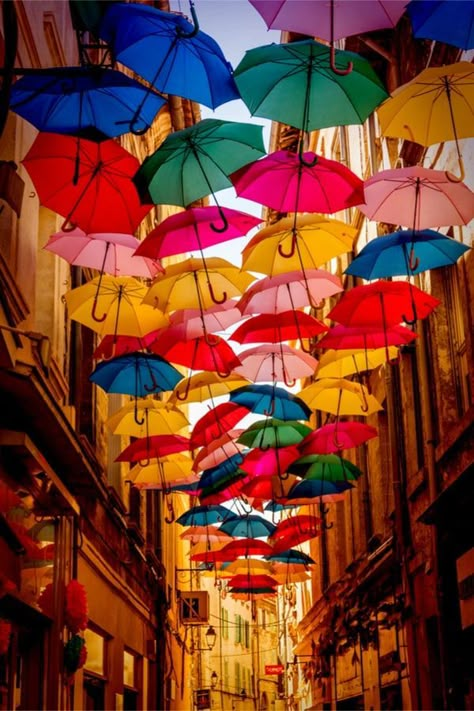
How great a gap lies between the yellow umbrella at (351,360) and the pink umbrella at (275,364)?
1.73ft

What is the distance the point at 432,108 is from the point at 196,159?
184 cm

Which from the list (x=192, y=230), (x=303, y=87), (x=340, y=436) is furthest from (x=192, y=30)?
(x=340, y=436)

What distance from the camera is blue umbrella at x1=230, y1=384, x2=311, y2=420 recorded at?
12.5m

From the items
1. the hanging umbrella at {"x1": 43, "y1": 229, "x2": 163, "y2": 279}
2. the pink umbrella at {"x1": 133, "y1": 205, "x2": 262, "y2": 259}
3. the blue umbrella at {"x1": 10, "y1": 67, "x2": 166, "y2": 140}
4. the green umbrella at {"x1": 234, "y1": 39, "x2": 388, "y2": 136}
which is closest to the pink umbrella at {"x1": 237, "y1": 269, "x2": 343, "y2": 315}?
the pink umbrella at {"x1": 133, "y1": 205, "x2": 262, "y2": 259}

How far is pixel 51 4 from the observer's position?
11.5m

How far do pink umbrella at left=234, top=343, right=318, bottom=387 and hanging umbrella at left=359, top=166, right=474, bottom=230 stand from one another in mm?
3584

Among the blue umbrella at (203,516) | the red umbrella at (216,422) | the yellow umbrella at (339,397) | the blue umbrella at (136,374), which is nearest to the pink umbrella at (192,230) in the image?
the blue umbrella at (136,374)

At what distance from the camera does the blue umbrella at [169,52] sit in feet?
21.8

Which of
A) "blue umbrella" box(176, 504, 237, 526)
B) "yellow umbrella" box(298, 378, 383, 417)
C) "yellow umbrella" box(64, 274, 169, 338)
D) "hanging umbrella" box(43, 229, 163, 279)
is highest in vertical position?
"hanging umbrella" box(43, 229, 163, 279)

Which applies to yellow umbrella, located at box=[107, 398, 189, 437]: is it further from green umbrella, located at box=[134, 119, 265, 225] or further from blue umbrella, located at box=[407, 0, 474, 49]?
blue umbrella, located at box=[407, 0, 474, 49]

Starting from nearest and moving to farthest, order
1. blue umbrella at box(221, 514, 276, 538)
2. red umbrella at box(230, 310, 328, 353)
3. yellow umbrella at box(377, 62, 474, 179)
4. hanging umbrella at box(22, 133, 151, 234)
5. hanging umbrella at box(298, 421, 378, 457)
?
yellow umbrella at box(377, 62, 474, 179) → hanging umbrella at box(22, 133, 151, 234) → red umbrella at box(230, 310, 328, 353) → hanging umbrella at box(298, 421, 378, 457) → blue umbrella at box(221, 514, 276, 538)

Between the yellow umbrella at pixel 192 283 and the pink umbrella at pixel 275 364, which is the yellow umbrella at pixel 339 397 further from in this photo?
the yellow umbrella at pixel 192 283

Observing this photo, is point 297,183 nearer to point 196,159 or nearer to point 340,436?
point 196,159

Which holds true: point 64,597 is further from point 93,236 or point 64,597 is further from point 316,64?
point 316,64
